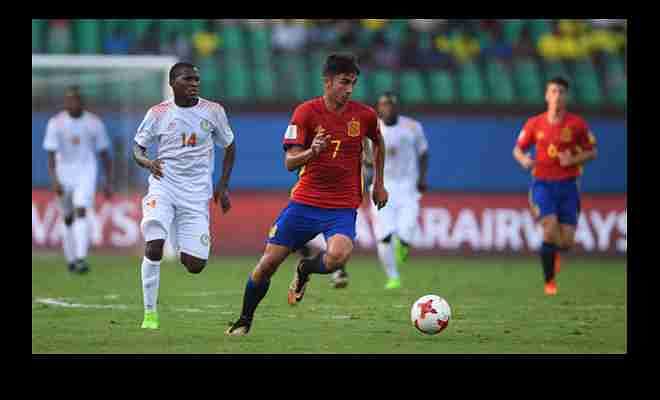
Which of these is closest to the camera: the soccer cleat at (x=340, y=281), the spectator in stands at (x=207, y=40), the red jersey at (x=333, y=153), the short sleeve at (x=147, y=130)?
the red jersey at (x=333, y=153)

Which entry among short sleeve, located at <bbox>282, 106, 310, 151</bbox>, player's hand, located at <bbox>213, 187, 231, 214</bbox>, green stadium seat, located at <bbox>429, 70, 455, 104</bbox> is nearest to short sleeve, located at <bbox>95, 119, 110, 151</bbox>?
player's hand, located at <bbox>213, 187, 231, 214</bbox>

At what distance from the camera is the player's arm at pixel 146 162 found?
11.1 metres

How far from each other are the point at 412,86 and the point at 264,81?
2735mm

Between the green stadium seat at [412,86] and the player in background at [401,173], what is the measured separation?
7.15 meters

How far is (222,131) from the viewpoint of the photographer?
1152 centimetres

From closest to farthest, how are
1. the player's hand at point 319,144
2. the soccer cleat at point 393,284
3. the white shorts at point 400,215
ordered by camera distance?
the player's hand at point 319,144 < the soccer cleat at point 393,284 < the white shorts at point 400,215

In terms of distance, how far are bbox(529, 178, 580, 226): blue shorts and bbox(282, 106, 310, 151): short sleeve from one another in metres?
5.89

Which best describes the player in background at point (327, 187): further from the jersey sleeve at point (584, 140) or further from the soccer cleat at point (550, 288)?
the jersey sleeve at point (584, 140)

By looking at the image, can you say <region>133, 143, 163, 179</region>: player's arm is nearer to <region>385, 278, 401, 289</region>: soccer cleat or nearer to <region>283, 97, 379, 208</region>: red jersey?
<region>283, 97, 379, 208</region>: red jersey

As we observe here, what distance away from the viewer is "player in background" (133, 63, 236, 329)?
36.7ft

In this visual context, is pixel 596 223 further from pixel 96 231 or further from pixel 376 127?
pixel 376 127

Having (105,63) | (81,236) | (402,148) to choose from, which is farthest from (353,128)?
(105,63)

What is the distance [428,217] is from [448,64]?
15.4ft

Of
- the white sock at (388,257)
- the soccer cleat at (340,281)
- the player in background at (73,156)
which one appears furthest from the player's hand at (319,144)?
the player in background at (73,156)
